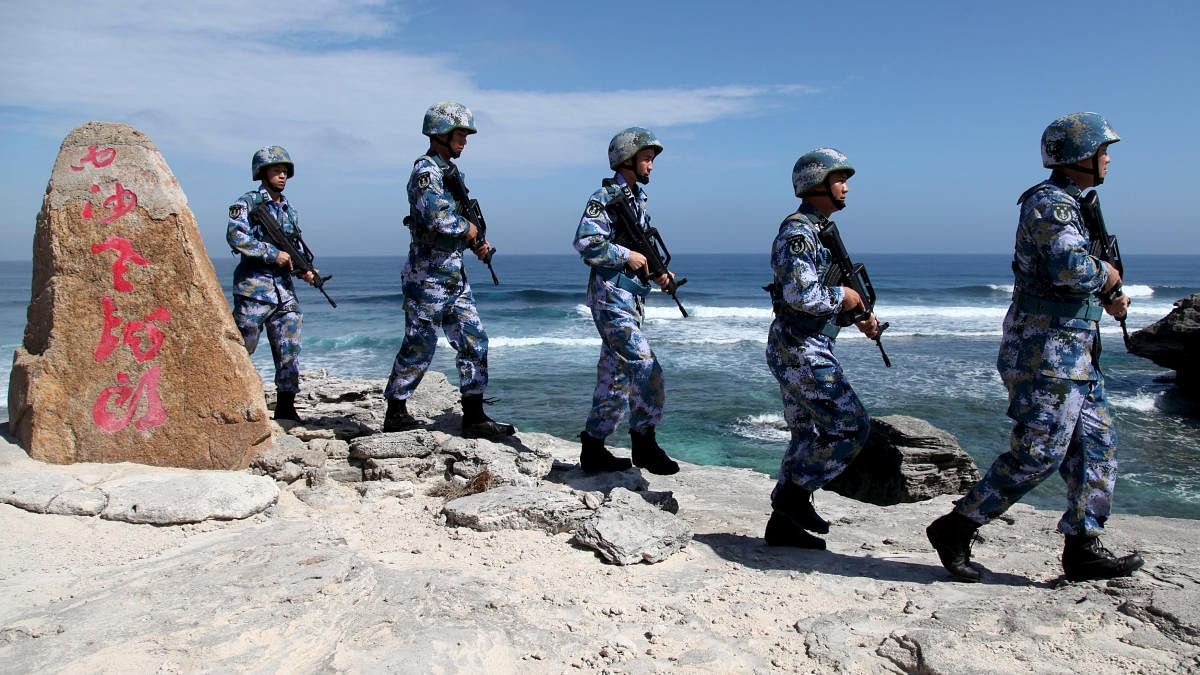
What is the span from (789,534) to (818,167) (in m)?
1.93

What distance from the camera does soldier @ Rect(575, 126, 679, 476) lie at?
5.09 meters

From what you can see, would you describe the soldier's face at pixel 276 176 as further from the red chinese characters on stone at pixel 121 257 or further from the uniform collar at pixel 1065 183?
the uniform collar at pixel 1065 183

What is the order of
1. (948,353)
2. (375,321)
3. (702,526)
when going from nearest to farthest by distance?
(702,526), (948,353), (375,321)

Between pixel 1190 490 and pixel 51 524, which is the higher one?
pixel 51 524

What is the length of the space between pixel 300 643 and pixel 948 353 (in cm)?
2014

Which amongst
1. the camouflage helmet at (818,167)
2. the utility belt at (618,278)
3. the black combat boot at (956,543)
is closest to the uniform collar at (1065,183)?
the camouflage helmet at (818,167)

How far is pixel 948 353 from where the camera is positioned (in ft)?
67.7

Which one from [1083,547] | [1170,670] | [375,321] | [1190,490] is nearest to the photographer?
[1170,670]

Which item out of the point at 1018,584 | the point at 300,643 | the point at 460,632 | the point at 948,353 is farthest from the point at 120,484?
the point at 948,353

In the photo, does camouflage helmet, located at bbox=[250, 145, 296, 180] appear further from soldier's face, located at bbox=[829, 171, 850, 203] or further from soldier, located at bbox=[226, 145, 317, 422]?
soldier's face, located at bbox=[829, 171, 850, 203]

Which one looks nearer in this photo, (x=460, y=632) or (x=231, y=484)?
(x=460, y=632)

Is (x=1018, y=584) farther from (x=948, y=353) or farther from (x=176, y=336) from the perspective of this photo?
(x=948, y=353)

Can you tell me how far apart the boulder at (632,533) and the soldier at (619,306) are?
31.7 inches

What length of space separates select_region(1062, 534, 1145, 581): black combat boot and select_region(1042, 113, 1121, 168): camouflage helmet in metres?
1.74
